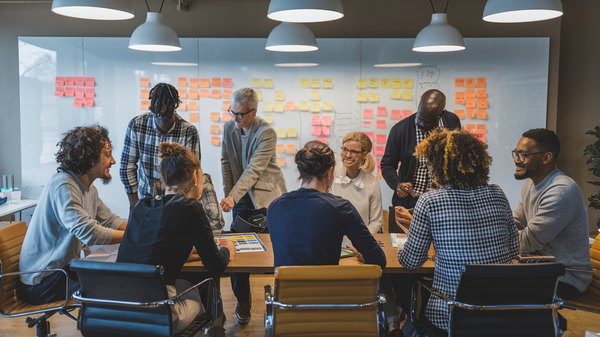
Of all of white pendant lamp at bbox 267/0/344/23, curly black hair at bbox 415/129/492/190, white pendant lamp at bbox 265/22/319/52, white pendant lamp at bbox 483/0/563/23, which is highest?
white pendant lamp at bbox 265/22/319/52

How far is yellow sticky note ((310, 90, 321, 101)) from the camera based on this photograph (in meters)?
5.06

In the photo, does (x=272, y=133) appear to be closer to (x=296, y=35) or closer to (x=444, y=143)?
(x=296, y=35)

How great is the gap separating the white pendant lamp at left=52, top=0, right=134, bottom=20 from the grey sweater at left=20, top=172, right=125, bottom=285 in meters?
0.89

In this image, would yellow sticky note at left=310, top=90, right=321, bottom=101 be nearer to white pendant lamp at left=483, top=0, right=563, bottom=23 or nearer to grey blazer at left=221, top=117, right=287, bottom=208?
grey blazer at left=221, top=117, right=287, bottom=208

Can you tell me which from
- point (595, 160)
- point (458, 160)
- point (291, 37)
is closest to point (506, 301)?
point (458, 160)

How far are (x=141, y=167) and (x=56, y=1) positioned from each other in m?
1.18

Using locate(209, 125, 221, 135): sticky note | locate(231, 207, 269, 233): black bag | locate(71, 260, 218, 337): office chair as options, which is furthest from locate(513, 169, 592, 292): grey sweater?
locate(209, 125, 221, 135): sticky note

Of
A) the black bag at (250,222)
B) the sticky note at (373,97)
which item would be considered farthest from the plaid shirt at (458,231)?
the sticky note at (373,97)

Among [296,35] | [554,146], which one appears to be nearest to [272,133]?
[296,35]

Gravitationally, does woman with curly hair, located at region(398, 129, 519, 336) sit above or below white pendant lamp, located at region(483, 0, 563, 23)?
below

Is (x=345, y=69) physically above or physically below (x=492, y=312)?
above

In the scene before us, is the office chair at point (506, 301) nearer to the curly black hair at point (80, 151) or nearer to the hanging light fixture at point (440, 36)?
the curly black hair at point (80, 151)

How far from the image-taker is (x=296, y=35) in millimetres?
3539

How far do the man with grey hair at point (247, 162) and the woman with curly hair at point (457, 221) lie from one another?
57.7 inches
